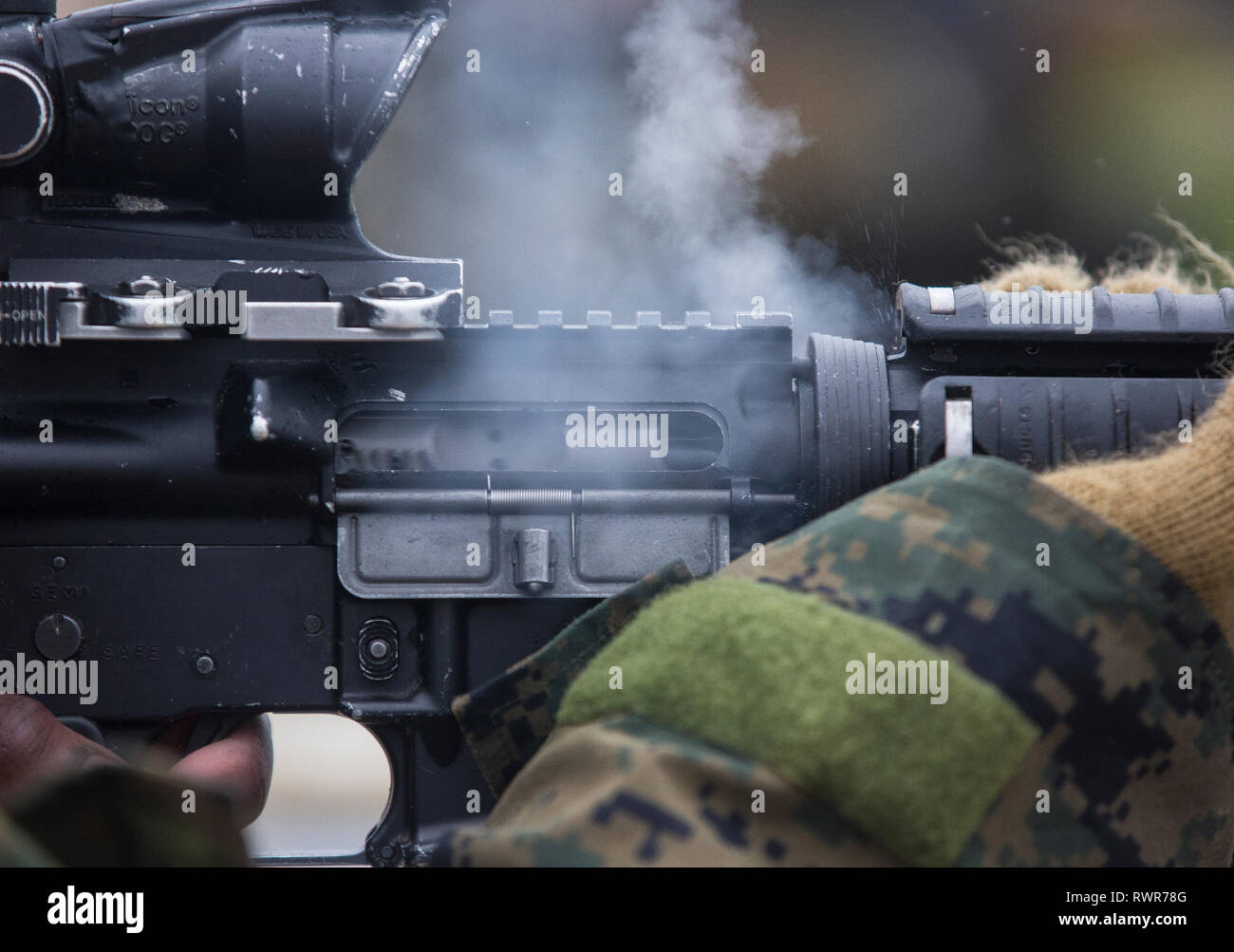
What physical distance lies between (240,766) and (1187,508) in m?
0.98

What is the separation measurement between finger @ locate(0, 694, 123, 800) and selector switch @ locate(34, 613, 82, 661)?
5 cm

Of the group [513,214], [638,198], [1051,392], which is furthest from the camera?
[513,214]

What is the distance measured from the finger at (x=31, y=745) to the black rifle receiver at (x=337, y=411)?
0.12 feet

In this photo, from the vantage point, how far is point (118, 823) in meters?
0.40

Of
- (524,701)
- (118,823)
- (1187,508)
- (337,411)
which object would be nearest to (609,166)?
(337,411)

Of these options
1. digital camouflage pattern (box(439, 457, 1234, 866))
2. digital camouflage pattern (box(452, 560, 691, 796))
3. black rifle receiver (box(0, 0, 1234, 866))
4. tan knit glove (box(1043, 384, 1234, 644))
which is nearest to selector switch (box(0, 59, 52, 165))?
black rifle receiver (box(0, 0, 1234, 866))

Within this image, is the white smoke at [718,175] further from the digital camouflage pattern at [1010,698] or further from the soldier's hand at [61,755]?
the digital camouflage pattern at [1010,698]

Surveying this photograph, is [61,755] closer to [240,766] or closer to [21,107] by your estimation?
[240,766]

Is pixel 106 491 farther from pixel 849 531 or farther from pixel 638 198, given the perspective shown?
pixel 638 198

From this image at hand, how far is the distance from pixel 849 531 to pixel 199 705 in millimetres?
805

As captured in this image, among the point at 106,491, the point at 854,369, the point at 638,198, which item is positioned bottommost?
the point at 106,491

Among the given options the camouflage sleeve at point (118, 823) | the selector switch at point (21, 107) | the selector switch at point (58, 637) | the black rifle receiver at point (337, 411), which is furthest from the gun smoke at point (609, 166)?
the camouflage sleeve at point (118, 823)

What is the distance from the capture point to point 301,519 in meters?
1.14
